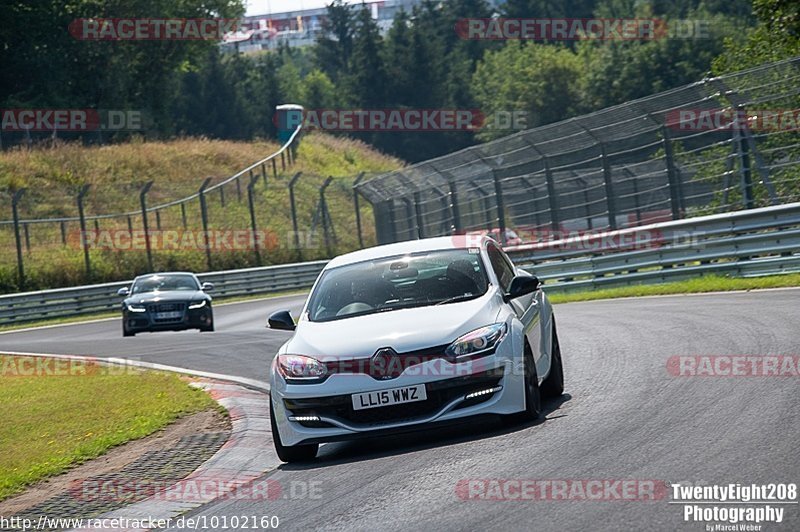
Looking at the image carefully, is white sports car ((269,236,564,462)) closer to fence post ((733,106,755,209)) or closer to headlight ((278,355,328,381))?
headlight ((278,355,328,381))

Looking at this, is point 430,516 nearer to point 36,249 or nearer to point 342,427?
point 342,427

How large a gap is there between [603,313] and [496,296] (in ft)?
27.6

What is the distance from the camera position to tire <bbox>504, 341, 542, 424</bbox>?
8.53 metres

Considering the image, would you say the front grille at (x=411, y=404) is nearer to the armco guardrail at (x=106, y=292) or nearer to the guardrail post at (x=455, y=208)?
the guardrail post at (x=455, y=208)

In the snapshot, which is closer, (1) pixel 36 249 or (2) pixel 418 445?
(2) pixel 418 445

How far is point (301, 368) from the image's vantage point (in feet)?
28.1

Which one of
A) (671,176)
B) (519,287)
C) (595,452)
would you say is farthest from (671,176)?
(595,452)

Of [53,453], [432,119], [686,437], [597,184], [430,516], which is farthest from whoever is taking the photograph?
[432,119]

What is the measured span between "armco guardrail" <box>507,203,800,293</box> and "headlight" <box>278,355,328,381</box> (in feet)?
37.3

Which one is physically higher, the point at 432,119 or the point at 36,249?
the point at 432,119

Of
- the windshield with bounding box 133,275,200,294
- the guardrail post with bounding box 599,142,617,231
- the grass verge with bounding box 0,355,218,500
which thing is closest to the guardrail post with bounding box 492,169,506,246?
the guardrail post with bounding box 599,142,617,231

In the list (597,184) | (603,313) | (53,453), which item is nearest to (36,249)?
(597,184)

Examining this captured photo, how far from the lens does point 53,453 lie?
9.98 m

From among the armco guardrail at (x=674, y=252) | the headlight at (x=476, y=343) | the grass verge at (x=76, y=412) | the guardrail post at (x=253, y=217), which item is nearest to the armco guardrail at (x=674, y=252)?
the armco guardrail at (x=674, y=252)
